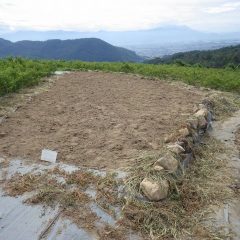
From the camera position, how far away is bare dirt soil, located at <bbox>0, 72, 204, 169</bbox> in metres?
4.82

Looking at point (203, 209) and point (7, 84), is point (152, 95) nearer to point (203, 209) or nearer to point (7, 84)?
point (7, 84)

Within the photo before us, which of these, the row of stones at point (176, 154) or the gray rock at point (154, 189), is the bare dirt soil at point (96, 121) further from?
the gray rock at point (154, 189)

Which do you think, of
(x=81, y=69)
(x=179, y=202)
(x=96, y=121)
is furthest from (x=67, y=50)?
(x=179, y=202)

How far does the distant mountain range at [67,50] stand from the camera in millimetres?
94375

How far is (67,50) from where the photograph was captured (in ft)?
330

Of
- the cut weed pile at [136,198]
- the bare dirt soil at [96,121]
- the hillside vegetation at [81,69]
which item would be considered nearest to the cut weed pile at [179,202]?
the cut weed pile at [136,198]

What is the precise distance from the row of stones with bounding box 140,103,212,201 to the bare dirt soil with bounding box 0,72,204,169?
0.35m

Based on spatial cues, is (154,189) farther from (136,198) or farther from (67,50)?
(67,50)

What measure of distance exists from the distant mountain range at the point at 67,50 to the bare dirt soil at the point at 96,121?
8325 cm

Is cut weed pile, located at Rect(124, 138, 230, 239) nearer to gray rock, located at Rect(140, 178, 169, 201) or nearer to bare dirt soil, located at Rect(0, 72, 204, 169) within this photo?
gray rock, located at Rect(140, 178, 169, 201)

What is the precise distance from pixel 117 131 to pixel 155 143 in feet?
2.48

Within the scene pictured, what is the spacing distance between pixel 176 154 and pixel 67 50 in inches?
3905

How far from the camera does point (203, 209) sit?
3.74 metres

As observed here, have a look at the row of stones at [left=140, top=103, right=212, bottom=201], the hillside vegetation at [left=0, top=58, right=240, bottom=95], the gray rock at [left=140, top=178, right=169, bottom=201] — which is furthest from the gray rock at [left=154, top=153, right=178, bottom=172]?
the hillside vegetation at [left=0, top=58, right=240, bottom=95]
